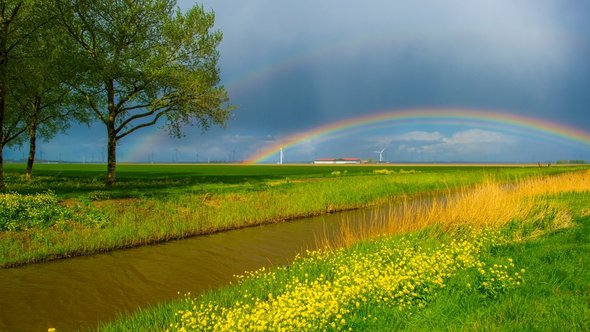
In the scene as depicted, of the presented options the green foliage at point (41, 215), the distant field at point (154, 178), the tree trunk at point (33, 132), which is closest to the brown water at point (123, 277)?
the green foliage at point (41, 215)

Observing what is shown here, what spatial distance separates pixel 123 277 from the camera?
545 inches

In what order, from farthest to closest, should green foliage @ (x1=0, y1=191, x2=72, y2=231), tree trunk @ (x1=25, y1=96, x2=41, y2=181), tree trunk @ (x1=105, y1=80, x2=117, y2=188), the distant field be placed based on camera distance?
Result: tree trunk @ (x1=25, y1=96, x2=41, y2=181), tree trunk @ (x1=105, y1=80, x2=117, y2=188), the distant field, green foliage @ (x1=0, y1=191, x2=72, y2=231)

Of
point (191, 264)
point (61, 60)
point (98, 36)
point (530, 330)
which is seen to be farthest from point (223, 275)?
point (98, 36)

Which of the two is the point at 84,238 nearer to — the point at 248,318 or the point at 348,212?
the point at 248,318

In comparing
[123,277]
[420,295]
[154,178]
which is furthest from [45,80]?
[420,295]

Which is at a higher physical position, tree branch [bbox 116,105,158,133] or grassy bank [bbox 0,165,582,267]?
tree branch [bbox 116,105,158,133]

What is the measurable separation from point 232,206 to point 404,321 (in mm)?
18717

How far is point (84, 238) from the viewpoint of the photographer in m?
16.9

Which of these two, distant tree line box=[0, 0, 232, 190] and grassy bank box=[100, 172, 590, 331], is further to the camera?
distant tree line box=[0, 0, 232, 190]

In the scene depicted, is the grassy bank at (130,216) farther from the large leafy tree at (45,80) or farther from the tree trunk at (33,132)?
the tree trunk at (33,132)

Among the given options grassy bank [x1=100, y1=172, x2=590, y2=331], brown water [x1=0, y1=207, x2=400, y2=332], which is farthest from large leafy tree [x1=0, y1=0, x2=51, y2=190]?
grassy bank [x1=100, y1=172, x2=590, y2=331]

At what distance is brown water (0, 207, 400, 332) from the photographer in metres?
10.7

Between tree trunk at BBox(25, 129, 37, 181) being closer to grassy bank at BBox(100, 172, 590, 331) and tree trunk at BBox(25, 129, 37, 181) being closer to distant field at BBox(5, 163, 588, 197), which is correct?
distant field at BBox(5, 163, 588, 197)

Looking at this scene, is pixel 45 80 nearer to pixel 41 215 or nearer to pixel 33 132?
pixel 33 132
